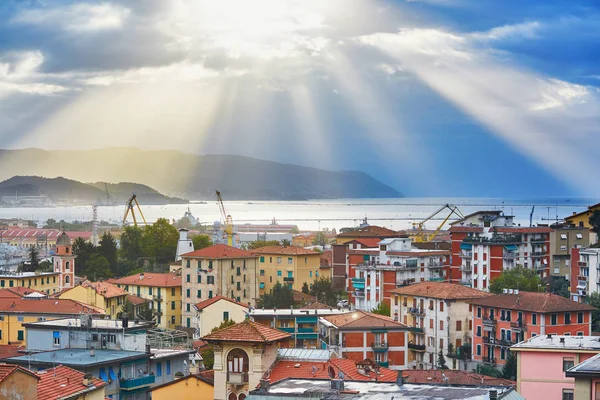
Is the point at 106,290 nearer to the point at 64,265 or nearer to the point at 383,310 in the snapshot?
the point at 64,265

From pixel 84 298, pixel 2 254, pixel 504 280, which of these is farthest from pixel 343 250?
pixel 2 254

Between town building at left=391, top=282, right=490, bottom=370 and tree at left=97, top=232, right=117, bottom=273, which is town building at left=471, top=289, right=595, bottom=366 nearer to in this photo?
town building at left=391, top=282, right=490, bottom=370

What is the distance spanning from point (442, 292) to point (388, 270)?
35.9 ft

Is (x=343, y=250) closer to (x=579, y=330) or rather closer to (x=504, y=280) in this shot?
(x=504, y=280)

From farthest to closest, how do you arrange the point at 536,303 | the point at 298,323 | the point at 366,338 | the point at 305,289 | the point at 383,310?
the point at 305,289 → the point at 383,310 → the point at 298,323 → the point at 536,303 → the point at 366,338

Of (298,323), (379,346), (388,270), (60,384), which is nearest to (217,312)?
(298,323)

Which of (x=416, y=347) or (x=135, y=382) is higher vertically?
(x=135, y=382)

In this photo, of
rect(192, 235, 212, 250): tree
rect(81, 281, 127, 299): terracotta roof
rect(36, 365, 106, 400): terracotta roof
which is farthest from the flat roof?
rect(192, 235, 212, 250): tree

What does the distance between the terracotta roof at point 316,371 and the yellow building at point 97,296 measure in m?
31.3

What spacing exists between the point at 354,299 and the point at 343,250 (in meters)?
11.5

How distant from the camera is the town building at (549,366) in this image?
97.9ft

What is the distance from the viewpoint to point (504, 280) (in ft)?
194

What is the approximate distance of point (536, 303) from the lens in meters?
45.2

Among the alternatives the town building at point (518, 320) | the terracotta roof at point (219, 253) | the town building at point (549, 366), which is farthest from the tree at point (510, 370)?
the terracotta roof at point (219, 253)
